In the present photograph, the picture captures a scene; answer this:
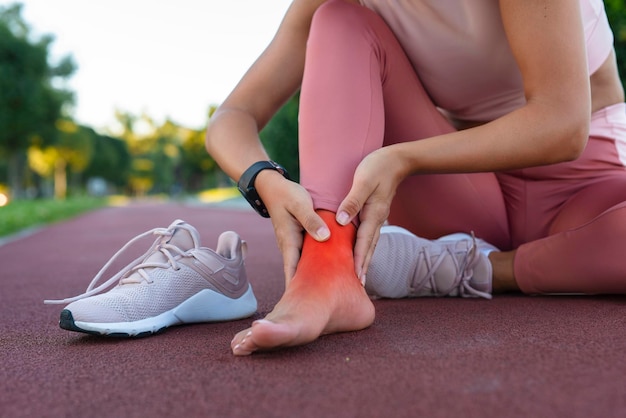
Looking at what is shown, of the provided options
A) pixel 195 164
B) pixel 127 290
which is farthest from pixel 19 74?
pixel 195 164

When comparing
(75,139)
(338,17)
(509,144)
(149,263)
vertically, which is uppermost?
(338,17)

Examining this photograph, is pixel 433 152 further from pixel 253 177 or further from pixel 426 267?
pixel 426 267

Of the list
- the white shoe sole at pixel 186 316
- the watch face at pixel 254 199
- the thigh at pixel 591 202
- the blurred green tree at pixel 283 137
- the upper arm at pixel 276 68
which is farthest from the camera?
the blurred green tree at pixel 283 137

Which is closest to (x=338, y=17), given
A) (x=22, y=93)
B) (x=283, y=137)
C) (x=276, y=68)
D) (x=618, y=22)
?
(x=276, y=68)

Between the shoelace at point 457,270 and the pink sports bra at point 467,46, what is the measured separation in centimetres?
44

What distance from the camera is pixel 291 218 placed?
133cm

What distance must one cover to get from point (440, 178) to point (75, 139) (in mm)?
31640

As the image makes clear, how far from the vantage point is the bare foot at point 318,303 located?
1.14 metres

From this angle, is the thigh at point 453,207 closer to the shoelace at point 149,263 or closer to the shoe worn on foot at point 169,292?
the shoe worn on foot at point 169,292

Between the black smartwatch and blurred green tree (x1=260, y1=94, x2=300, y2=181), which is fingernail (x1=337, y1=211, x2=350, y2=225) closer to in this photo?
the black smartwatch

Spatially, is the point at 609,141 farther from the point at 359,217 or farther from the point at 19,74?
the point at 19,74

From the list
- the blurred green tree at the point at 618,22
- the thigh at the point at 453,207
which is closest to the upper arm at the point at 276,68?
the thigh at the point at 453,207

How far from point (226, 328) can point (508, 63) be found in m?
1.07

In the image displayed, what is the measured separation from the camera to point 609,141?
185cm
